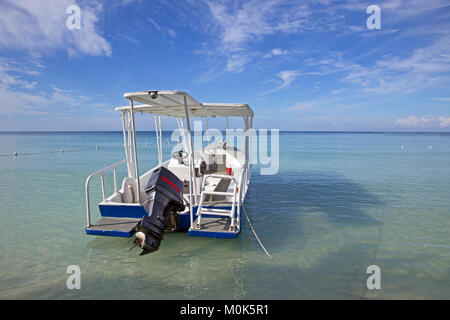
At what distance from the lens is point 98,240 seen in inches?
242

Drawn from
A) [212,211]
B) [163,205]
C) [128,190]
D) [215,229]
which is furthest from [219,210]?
[128,190]

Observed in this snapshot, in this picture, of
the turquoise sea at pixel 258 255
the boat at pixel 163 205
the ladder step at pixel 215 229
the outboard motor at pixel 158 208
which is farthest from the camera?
the ladder step at pixel 215 229

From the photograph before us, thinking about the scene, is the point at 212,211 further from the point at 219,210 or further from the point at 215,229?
the point at 215,229

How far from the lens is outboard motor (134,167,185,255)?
13.4 ft

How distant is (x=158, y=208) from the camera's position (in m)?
4.71

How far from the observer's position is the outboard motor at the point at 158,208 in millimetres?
4098

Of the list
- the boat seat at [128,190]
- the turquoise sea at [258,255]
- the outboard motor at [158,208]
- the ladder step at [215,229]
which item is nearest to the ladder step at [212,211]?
the ladder step at [215,229]

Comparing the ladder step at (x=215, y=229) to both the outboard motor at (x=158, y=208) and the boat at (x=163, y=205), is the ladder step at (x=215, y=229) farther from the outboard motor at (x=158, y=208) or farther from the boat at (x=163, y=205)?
the outboard motor at (x=158, y=208)

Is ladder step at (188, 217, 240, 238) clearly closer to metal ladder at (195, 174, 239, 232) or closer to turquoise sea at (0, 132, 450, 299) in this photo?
metal ladder at (195, 174, 239, 232)

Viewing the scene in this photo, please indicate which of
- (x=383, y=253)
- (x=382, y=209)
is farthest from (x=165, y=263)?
(x=382, y=209)

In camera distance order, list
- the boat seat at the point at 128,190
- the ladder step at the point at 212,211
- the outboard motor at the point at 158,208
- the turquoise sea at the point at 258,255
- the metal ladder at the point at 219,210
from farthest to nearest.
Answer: the boat seat at the point at 128,190 < the ladder step at the point at 212,211 < the metal ladder at the point at 219,210 < the turquoise sea at the point at 258,255 < the outboard motor at the point at 158,208
